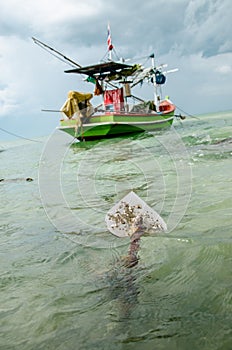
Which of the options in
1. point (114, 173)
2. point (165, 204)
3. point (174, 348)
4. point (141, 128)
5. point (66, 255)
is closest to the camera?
point (174, 348)

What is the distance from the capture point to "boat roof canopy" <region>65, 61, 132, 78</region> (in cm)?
2015

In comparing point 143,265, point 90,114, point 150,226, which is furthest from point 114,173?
point 90,114

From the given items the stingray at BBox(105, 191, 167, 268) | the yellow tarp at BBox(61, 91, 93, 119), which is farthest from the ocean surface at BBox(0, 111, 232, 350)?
the yellow tarp at BBox(61, 91, 93, 119)

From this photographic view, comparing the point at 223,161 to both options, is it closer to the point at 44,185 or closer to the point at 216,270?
the point at 44,185

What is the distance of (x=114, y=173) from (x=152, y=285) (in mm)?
7148

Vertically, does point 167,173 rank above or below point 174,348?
above

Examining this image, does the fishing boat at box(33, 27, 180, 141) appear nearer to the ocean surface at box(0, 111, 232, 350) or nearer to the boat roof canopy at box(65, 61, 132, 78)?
the boat roof canopy at box(65, 61, 132, 78)

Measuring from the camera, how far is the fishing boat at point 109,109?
1945 centimetres

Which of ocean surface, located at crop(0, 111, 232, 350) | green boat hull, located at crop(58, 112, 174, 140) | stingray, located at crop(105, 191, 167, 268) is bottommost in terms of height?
ocean surface, located at crop(0, 111, 232, 350)

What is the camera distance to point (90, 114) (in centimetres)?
2022

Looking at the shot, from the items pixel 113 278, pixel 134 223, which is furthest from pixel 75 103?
pixel 113 278

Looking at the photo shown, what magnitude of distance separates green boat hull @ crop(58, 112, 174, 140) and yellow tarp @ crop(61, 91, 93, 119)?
1.17 m

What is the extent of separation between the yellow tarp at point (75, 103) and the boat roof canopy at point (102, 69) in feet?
8.14

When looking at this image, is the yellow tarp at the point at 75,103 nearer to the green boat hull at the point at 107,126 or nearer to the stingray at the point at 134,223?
the green boat hull at the point at 107,126
